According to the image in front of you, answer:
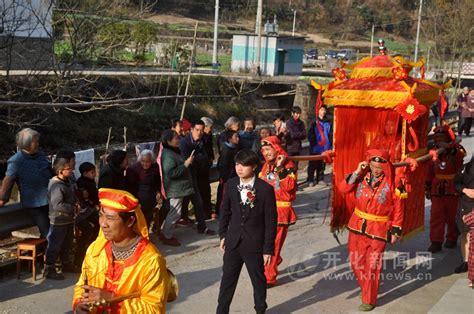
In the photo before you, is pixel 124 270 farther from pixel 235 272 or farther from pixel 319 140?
pixel 319 140

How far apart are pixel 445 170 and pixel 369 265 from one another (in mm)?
2505

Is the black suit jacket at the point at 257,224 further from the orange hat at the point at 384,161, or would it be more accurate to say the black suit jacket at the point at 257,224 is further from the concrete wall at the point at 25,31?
the concrete wall at the point at 25,31

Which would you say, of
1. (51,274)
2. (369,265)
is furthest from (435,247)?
(51,274)

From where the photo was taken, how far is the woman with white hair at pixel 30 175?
6.37 meters

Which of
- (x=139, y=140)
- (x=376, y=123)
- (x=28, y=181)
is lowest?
(x=139, y=140)

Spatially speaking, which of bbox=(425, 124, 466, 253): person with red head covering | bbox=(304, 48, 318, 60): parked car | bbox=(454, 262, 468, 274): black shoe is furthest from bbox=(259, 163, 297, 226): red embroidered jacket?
bbox=(304, 48, 318, 60): parked car

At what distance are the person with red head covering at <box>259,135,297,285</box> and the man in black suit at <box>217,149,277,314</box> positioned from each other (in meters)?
1.08

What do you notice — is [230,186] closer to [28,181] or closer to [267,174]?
[267,174]

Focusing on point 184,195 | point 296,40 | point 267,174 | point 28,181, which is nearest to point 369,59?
point 267,174

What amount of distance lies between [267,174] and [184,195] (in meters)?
1.51

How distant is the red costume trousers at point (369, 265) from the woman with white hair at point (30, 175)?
3.26 m

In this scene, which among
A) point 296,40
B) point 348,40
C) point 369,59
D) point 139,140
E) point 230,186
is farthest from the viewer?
point 348,40

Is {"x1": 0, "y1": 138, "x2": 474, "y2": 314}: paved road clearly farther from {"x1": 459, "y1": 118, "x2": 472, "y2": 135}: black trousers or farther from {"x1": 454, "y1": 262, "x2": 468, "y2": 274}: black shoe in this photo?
{"x1": 459, "y1": 118, "x2": 472, "y2": 135}: black trousers

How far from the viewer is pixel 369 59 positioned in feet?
25.6
